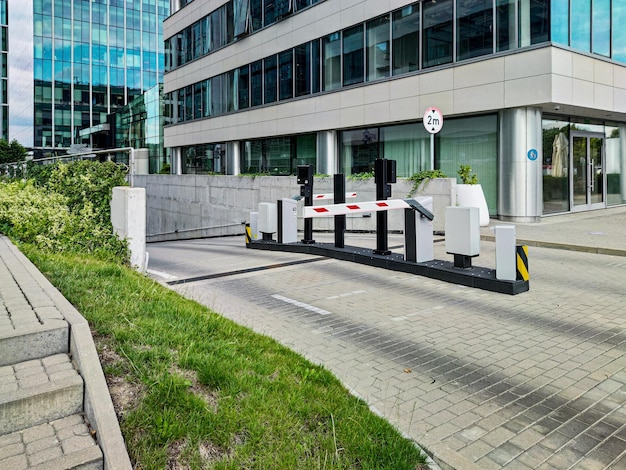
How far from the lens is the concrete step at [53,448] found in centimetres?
288

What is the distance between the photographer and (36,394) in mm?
3291

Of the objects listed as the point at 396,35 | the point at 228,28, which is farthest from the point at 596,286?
the point at 228,28

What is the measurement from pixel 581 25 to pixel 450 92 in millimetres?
4556

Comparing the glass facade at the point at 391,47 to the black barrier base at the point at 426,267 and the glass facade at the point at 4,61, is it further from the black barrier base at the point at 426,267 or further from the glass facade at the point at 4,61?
the glass facade at the point at 4,61

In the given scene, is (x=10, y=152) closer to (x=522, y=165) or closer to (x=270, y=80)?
(x=270, y=80)

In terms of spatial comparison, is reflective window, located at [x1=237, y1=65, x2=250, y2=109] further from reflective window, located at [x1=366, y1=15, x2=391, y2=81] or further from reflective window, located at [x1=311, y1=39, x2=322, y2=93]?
reflective window, located at [x1=366, y1=15, x2=391, y2=81]

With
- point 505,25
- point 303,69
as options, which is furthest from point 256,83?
point 505,25

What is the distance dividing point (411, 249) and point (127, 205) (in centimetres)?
486

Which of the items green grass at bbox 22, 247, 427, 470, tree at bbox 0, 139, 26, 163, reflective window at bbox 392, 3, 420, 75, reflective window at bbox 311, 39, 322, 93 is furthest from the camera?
tree at bbox 0, 139, 26, 163

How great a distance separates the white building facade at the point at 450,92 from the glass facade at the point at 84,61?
54480mm

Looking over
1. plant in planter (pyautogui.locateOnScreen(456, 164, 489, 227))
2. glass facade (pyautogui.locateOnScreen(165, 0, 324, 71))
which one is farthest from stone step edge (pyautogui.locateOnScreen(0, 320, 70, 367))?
glass facade (pyautogui.locateOnScreen(165, 0, 324, 71))

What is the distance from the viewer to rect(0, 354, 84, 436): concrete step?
3.22m

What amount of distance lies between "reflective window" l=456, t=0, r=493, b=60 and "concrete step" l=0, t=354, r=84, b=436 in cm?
1719

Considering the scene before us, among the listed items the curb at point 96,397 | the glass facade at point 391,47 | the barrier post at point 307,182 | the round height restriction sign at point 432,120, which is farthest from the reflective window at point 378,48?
the curb at point 96,397
